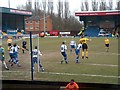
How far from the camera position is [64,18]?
81.1 meters

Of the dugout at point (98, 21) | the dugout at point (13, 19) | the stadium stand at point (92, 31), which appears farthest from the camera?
the stadium stand at point (92, 31)

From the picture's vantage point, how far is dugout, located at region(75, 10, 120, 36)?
67875 millimetres

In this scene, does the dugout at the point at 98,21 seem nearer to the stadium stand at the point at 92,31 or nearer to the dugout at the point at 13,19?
the stadium stand at the point at 92,31

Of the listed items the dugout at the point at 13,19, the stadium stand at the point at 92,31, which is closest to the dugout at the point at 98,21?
the stadium stand at the point at 92,31

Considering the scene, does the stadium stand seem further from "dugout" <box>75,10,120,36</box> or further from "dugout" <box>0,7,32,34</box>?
"dugout" <box>0,7,32,34</box>

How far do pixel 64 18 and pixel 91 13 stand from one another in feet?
47.9

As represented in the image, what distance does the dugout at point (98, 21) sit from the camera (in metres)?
67.9

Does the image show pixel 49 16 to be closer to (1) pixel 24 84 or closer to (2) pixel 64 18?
(2) pixel 64 18

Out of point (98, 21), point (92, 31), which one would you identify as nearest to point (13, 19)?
point (92, 31)

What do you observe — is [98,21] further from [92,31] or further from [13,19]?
[13,19]

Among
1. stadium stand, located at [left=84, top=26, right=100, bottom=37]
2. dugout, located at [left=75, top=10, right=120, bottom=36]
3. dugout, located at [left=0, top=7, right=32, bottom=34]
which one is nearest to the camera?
dugout, located at [left=0, top=7, right=32, bottom=34]

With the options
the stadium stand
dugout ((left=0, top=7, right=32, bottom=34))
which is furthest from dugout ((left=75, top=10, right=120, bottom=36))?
dugout ((left=0, top=7, right=32, bottom=34))

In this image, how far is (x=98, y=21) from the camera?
71.8 m

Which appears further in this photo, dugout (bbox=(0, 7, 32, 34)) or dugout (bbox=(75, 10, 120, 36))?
dugout (bbox=(75, 10, 120, 36))
